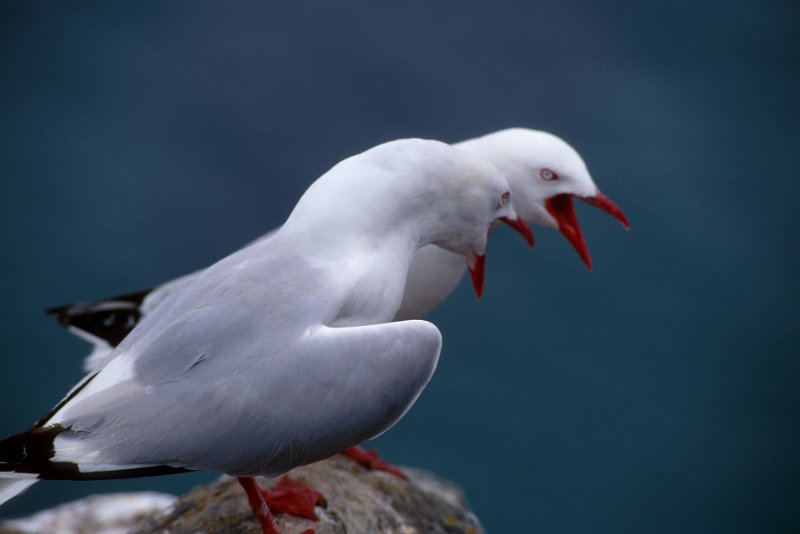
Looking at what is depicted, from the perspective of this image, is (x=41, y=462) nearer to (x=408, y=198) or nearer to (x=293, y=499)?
(x=293, y=499)

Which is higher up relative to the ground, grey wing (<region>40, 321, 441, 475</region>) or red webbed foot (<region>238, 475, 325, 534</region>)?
grey wing (<region>40, 321, 441, 475</region>)

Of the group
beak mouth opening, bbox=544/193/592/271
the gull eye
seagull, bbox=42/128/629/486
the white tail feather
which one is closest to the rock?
seagull, bbox=42/128/629/486

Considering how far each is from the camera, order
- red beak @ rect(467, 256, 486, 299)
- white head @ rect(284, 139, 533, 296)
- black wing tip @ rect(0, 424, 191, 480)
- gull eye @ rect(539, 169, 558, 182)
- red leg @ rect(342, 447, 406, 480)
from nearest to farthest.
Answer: black wing tip @ rect(0, 424, 191, 480) < white head @ rect(284, 139, 533, 296) < red beak @ rect(467, 256, 486, 299) < red leg @ rect(342, 447, 406, 480) < gull eye @ rect(539, 169, 558, 182)

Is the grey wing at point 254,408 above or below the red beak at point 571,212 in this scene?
below

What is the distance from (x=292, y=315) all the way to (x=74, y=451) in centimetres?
56

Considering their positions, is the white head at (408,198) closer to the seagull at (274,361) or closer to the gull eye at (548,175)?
the seagull at (274,361)

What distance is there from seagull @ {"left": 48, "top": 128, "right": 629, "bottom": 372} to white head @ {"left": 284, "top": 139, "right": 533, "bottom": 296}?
0.48 m

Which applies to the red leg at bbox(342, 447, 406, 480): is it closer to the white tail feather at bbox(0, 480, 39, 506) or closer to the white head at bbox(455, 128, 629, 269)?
the white head at bbox(455, 128, 629, 269)

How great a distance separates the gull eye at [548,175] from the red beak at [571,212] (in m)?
0.09

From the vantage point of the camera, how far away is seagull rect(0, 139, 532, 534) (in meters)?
1.90

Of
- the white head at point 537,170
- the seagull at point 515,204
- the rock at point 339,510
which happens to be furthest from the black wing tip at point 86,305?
the white head at point 537,170

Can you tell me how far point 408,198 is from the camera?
2.32 meters

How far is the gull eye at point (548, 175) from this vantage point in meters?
3.16

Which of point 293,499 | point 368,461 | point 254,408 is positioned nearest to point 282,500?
point 293,499
